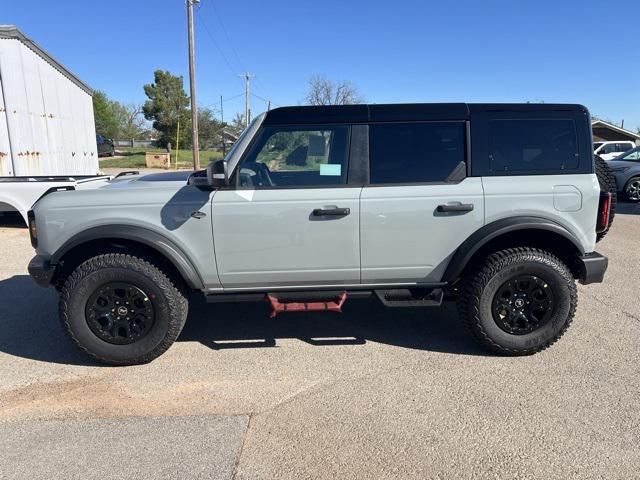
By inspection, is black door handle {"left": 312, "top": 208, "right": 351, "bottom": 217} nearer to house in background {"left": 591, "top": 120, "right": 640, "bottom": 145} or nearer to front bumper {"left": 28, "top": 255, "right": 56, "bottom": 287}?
front bumper {"left": 28, "top": 255, "right": 56, "bottom": 287}

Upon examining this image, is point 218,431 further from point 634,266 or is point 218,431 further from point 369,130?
point 634,266

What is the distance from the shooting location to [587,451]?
250 centimetres

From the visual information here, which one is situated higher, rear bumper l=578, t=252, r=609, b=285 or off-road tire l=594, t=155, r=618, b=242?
off-road tire l=594, t=155, r=618, b=242

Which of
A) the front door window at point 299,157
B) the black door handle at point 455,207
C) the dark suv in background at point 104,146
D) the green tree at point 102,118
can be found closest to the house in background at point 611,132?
the black door handle at point 455,207

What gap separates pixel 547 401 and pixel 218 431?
2.11 metres

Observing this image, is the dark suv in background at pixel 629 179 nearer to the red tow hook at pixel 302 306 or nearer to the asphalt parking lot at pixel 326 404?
the asphalt parking lot at pixel 326 404

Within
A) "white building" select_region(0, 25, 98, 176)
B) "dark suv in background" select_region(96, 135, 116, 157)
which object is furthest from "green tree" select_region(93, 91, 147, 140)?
"white building" select_region(0, 25, 98, 176)

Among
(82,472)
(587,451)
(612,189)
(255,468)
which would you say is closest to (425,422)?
(587,451)

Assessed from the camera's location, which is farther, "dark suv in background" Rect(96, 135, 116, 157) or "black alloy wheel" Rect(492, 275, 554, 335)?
"dark suv in background" Rect(96, 135, 116, 157)

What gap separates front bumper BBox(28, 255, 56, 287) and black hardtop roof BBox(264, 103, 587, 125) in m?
1.96

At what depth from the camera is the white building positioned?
34.8 feet

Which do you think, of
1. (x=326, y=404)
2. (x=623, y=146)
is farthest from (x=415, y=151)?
(x=623, y=146)

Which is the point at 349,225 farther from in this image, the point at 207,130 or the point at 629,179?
the point at 207,130

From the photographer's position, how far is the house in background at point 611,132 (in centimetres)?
2794
